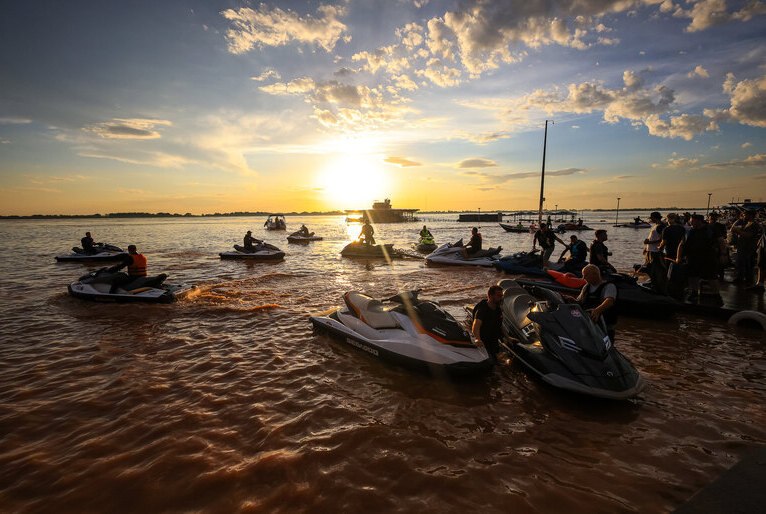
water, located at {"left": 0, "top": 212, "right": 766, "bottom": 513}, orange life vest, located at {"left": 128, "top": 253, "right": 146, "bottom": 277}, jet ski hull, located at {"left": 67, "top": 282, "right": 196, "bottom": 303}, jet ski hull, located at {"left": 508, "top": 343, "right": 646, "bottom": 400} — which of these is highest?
orange life vest, located at {"left": 128, "top": 253, "right": 146, "bottom": 277}

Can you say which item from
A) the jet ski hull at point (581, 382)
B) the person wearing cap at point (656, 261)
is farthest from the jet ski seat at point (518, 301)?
the person wearing cap at point (656, 261)

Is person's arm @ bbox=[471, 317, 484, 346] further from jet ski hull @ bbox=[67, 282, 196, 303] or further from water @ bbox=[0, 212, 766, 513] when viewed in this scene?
jet ski hull @ bbox=[67, 282, 196, 303]

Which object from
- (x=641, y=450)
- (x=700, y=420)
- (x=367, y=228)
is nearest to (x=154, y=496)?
(x=641, y=450)

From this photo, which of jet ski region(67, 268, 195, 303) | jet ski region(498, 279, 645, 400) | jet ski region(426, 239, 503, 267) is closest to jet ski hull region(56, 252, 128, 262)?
jet ski region(67, 268, 195, 303)

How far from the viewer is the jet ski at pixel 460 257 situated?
59.2 ft

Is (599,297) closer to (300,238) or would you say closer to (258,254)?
(258,254)

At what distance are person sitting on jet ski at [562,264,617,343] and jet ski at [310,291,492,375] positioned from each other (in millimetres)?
1942

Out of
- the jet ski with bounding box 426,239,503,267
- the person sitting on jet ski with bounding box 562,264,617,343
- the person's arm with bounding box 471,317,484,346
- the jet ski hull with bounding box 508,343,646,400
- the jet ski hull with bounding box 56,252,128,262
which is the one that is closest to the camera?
the jet ski hull with bounding box 508,343,646,400

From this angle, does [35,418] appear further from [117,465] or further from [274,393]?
[274,393]

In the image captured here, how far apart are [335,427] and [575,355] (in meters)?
3.46

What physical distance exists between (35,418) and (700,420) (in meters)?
8.99

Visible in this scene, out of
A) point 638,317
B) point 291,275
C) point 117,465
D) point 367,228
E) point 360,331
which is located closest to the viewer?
point 117,465

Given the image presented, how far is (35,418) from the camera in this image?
4816 millimetres

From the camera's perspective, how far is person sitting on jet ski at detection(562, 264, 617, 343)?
5.48 meters
